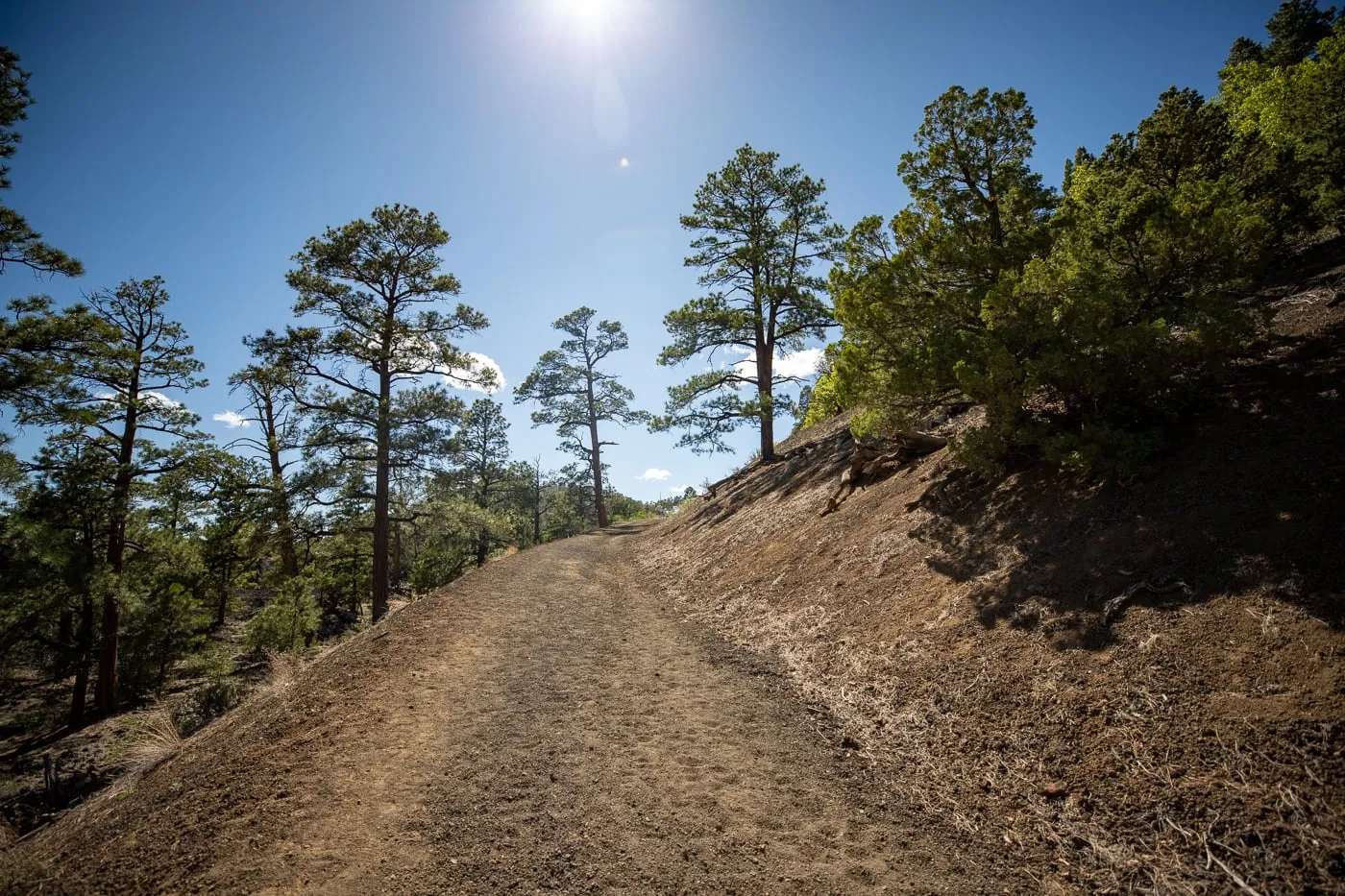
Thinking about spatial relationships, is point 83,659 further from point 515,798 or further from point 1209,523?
point 1209,523

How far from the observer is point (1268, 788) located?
2.96 meters

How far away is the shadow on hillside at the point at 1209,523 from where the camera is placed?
4184mm

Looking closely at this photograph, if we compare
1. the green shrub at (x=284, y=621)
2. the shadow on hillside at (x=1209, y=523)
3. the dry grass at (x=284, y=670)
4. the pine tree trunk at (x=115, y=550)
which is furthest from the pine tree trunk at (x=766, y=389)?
the pine tree trunk at (x=115, y=550)

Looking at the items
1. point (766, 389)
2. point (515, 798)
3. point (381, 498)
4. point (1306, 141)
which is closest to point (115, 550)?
point (381, 498)

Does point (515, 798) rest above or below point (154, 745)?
above

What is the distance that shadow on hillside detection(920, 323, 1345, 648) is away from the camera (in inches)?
165

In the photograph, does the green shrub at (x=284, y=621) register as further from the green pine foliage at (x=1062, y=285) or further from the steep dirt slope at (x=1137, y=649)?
the green pine foliage at (x=1062, y=285)

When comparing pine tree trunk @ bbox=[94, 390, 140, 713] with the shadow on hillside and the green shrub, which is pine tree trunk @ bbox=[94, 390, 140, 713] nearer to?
the green shrub

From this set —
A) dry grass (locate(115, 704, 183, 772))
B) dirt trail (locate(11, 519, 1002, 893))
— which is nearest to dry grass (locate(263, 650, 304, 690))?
dirt trail (locate(11, 519, 1002, 893))

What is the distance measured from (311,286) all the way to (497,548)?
18.2 m

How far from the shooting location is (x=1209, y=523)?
190 inches

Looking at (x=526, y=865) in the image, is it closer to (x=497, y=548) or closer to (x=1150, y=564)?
(x=1150, y=564)

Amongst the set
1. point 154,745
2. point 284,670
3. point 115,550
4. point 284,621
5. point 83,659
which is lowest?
point 154,745

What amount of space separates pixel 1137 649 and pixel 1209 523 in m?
1.72
